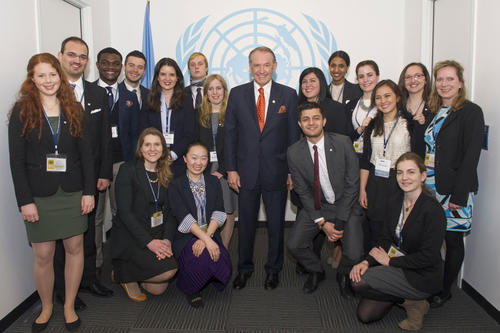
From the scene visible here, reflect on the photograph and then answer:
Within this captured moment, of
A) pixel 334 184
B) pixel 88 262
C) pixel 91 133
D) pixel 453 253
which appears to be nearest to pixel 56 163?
pixel 91 133

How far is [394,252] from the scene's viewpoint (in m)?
2.52

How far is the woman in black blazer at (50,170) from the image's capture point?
222 cm

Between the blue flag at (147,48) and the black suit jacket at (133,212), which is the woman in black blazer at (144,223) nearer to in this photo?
the black suit jacket at (133,212)

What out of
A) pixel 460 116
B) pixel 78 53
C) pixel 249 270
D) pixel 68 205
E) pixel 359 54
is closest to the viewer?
pixel 68 205

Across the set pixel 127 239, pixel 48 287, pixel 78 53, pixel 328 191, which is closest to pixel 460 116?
pixel 328 191

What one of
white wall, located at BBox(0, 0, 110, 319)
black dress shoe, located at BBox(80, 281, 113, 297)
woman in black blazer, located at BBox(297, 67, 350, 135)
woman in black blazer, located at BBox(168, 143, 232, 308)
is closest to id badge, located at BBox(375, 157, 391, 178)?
woman in black blazer, located at BBox(297, 67, 350, 135)

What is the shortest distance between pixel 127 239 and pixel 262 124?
1359 millimetres

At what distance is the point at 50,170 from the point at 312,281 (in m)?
2.07

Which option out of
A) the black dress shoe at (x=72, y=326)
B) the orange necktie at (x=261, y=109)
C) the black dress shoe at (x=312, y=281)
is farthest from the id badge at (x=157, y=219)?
the black dress shoe at (x=312, y=281)

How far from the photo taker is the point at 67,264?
2.49m

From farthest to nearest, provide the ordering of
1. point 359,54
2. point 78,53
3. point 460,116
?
1. point 359,54
2. point 78,53
3. point 460,116

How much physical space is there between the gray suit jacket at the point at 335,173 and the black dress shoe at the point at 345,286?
0.46 metres

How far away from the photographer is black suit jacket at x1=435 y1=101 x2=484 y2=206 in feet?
8.10

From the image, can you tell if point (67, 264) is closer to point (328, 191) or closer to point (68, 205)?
point (68, 205)
